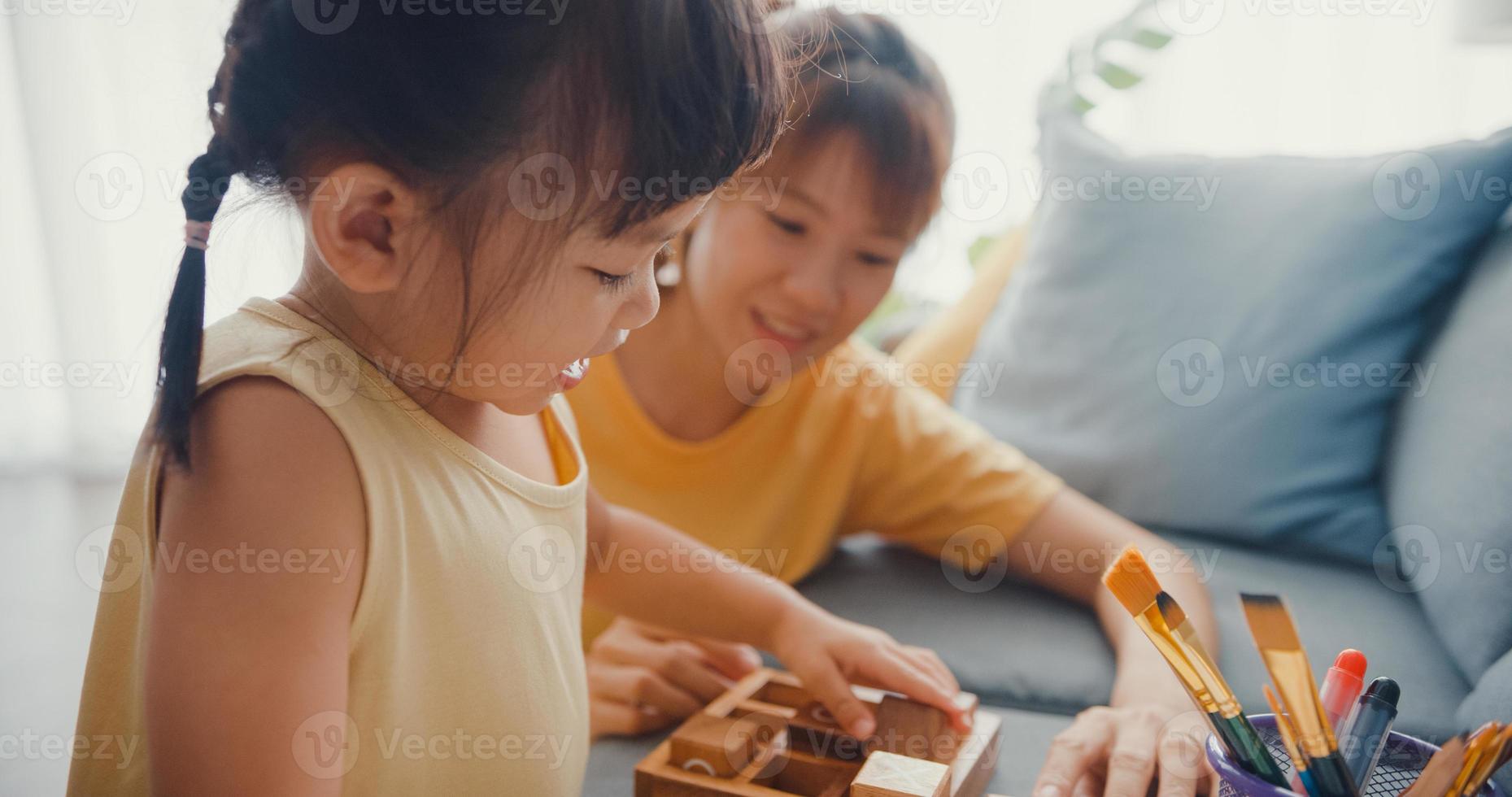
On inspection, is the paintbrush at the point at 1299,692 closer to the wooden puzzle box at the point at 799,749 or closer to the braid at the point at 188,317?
the wooden puzzle box at the point at 799,749

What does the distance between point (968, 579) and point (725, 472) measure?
0.24 meters

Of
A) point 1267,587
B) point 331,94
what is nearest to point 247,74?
point 331,94

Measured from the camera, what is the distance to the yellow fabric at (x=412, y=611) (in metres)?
0.48

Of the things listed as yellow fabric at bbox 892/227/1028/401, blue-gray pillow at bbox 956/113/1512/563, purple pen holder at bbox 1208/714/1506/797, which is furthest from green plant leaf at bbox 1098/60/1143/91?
purple pen holder at bbox 1208/714/1506/797

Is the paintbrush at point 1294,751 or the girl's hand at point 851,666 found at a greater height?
the paintbrush at point 1294,751

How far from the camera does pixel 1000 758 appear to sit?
688mm

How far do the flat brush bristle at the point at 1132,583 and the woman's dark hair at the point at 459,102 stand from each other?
25 cm

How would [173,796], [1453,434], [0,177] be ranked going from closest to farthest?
[173,796] < [1453,434] < [0,177]

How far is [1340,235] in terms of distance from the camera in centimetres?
102

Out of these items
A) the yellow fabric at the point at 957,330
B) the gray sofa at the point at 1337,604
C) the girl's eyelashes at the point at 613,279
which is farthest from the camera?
the yellow fabric at the point at 957,330

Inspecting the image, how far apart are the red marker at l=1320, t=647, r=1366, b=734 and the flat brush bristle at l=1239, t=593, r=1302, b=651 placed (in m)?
0.07

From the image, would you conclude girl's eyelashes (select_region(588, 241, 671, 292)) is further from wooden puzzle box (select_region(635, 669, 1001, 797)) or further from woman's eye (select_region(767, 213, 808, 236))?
woman's eye (select_region(767, 213, 808, 236))

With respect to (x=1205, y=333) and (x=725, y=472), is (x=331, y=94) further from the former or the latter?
(x=1205, y=333)

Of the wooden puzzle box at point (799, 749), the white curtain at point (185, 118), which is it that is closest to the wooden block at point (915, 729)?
the wooden puzzle box at point (799, 749)
